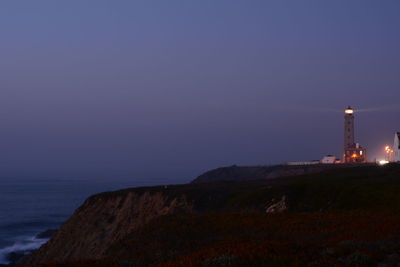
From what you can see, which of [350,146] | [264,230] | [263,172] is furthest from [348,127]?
[264,230]

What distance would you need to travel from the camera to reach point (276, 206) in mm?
39781

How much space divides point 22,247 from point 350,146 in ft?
220

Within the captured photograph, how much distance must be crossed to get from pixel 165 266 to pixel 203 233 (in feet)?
30.9

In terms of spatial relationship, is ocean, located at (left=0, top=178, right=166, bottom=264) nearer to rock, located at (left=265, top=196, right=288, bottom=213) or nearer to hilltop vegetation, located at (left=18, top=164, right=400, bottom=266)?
hilltop vegetation, located at (left=18, top=164, right=400, bottom=266)

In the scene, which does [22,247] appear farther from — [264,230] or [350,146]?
[350,146]

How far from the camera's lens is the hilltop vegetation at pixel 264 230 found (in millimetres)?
14117

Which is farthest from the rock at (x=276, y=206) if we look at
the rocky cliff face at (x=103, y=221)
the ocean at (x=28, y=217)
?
the ocean at (x=28, y=217)

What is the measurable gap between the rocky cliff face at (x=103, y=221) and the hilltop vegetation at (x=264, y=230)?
8.3 inches

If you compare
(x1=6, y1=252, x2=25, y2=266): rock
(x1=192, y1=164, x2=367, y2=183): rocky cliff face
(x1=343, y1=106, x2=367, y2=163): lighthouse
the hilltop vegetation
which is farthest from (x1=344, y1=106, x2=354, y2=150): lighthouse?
(x1=6, y1=252, x2=25, y2=266): rock

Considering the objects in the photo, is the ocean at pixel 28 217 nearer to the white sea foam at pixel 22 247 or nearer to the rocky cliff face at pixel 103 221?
the white sea foam at pixel 22 247

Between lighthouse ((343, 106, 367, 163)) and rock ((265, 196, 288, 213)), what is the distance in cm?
6640

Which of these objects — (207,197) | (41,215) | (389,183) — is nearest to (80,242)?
(207,197)

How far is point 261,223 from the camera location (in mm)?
24938

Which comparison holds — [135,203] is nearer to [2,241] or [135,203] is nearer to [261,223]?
[261,223]
